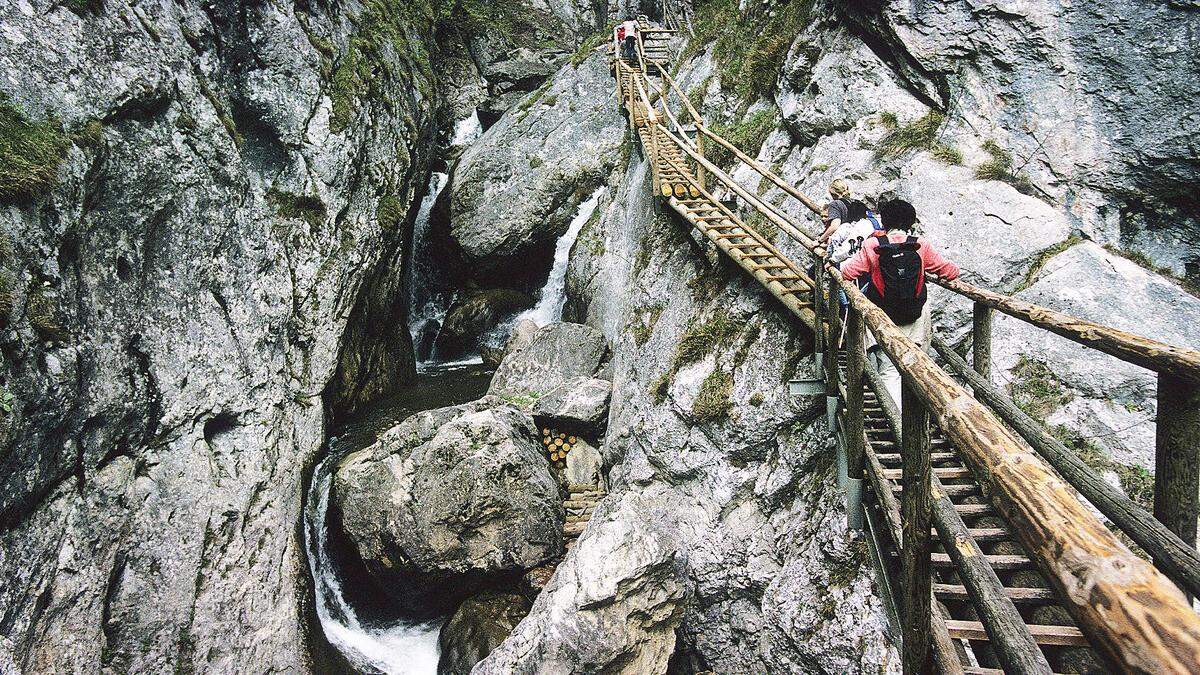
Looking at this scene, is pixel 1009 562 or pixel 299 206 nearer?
pixel 1009 562

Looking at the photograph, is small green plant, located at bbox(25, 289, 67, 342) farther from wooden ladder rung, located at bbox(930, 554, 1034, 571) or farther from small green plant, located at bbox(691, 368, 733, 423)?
wooden ladder rung, located at bbox(930, 554, 1034, 571)

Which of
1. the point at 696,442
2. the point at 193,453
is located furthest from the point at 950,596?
the point at 193,453

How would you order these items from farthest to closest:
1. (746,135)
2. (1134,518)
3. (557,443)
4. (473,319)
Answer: (473,319) → (746,135) → (557,443) → (1134,518)

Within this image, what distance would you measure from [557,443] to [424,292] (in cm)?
844

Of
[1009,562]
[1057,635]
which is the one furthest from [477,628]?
[1057,635]

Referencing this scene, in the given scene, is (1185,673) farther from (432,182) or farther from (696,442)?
(432,182)

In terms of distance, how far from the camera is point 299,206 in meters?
10.9

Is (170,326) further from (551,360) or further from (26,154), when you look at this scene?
(551,360)

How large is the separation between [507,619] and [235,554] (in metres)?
4.08

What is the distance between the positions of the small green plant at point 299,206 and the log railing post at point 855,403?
33.8 ft

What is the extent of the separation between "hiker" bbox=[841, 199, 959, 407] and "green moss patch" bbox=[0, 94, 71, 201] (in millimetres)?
8934

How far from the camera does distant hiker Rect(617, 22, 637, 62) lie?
688 inches

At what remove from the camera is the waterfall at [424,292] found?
1620 cm

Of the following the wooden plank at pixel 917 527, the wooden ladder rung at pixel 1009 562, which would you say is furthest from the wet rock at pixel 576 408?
the wooden plank at pixel 917 527
